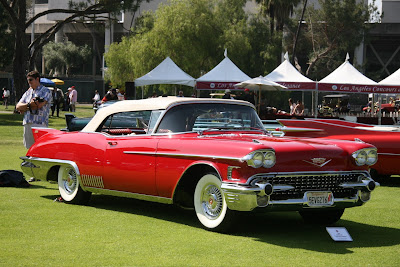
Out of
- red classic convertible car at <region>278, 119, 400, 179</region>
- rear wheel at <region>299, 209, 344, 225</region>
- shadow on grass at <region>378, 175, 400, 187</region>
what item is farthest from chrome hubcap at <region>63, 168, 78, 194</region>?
shadow on grass at <region>378, 175, 400, 187</region>

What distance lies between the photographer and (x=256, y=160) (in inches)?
261

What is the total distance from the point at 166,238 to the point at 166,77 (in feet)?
77.9

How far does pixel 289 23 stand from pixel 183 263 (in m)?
54.8

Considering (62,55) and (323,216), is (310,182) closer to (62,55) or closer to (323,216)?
(323,216)

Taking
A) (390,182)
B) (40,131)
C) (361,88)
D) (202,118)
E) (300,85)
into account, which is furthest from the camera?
(300,85)

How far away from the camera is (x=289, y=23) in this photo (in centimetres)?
5897

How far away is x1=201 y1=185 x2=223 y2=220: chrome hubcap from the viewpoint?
23.3 feet

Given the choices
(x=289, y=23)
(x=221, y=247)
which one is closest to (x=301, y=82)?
(x=221, y=247)

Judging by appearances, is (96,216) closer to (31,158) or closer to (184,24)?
(31,158)

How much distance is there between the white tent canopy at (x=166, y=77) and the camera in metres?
29.7

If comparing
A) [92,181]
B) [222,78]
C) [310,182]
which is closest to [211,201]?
[310,182]

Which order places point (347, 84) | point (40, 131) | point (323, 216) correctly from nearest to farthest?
1. point (323, 216)
2. point (40, 131)
3. point (347, 84)

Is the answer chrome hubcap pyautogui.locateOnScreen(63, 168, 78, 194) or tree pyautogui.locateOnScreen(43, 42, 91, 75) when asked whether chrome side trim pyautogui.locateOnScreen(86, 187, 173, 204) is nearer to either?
chrome hubcap pyautogui.locateOnScreen(63, 168, 78, 194)

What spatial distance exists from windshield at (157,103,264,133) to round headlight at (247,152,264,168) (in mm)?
1373
